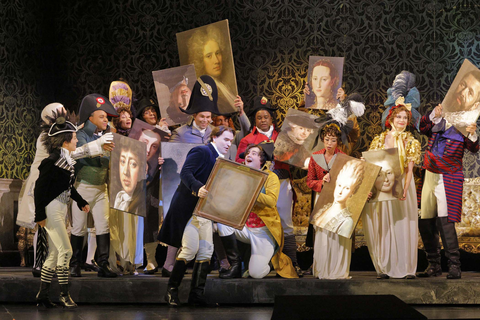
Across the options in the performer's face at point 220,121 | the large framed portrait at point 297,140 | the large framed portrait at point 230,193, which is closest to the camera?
the large framed portrait at point 230,193

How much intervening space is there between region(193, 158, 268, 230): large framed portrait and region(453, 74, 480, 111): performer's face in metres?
2.02

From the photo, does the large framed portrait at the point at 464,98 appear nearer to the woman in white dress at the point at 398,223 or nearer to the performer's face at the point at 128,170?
the woman in white dress at the point at 398,223

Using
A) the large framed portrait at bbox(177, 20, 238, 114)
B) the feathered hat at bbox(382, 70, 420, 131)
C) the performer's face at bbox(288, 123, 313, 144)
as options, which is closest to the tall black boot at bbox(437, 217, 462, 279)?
the feathered hat at bbox(382, 70, 420, 131)

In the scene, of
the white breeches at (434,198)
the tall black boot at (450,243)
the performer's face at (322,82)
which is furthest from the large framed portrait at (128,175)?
the tall black boot at (450,243)

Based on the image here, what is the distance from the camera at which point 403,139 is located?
16.6ft

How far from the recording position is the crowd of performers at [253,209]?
4.43 meters

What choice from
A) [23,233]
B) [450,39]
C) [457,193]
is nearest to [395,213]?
[457,193]

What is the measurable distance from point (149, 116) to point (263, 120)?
A: 118cm

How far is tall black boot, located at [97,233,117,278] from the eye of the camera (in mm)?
4945

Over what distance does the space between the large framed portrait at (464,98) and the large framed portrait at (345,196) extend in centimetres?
97

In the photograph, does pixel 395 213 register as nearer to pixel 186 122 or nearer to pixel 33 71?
pixel 186 122

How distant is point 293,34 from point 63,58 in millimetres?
2934

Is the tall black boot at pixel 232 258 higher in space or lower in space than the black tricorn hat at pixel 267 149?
lower

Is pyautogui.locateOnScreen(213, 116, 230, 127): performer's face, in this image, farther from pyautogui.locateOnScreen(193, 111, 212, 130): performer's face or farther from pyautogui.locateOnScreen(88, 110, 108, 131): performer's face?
pyautogui.locateOnScreen(88, 110, 108, 131): performer's face
